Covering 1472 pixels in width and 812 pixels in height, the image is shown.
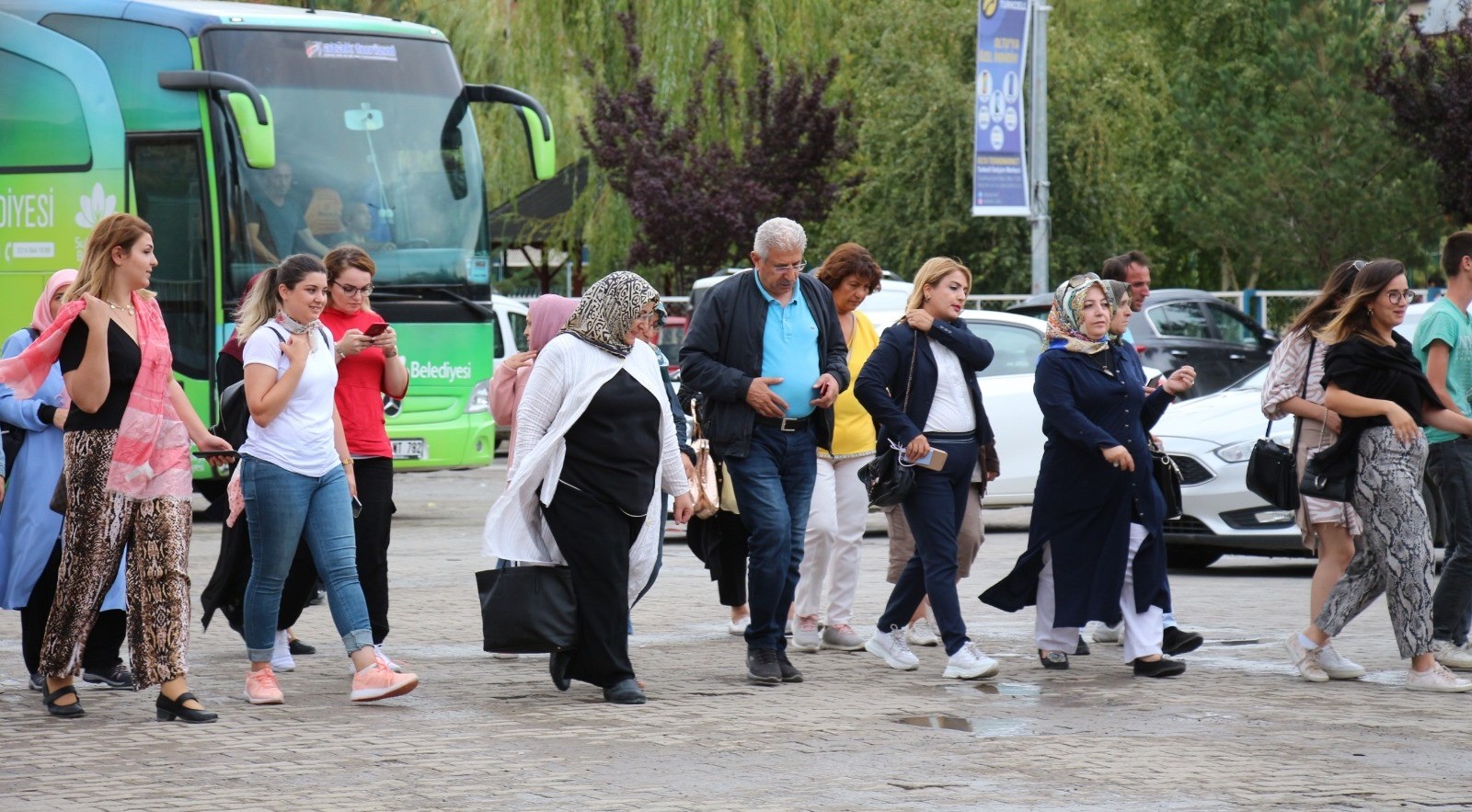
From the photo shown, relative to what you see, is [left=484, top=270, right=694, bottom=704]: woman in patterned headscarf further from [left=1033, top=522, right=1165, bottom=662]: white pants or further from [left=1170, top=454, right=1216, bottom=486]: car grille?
[left=1170, top=454, right=1216, bottom=486]: car grille

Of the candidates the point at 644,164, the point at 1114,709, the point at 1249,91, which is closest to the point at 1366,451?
the point at 1114,709

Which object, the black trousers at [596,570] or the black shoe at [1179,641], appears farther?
the black shoe at [1179,641]

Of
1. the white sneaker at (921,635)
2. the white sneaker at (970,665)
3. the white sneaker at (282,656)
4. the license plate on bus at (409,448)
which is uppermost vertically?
the white sneaker at (970,665)

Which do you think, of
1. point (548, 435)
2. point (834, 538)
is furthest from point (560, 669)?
point (834, 538)

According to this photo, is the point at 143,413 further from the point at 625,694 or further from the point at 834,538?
the point at 834,538

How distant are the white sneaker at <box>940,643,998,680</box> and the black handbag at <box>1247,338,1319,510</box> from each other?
1.36m

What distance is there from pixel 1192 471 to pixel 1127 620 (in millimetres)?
3881

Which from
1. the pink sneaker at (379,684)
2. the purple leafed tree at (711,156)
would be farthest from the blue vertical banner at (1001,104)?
the pink sneaker at (379,684)

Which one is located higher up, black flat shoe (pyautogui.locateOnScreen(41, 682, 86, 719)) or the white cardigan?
the white cardigan

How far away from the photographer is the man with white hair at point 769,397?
805 cm

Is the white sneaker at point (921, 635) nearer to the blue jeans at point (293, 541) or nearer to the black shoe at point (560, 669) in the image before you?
the black shoe at point (560, 669)

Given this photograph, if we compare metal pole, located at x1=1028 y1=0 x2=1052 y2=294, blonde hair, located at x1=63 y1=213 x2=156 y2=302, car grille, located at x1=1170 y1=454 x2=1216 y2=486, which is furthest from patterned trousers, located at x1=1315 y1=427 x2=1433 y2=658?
metal pole, located at x1=1028 y1=0 x2=1052 y2=294

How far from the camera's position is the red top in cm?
834

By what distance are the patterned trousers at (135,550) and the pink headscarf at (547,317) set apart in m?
1.98
